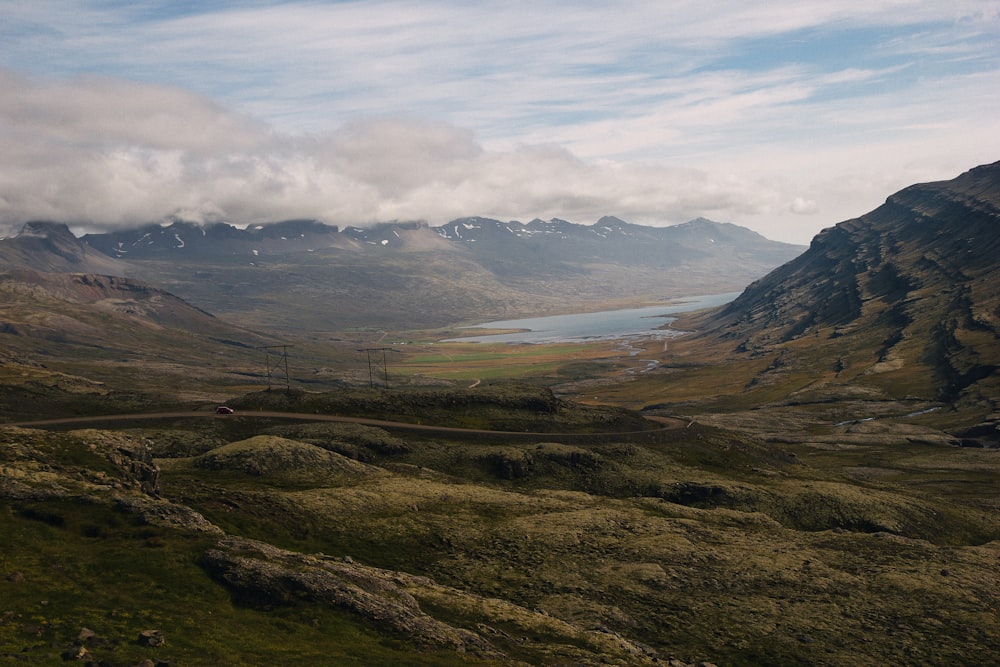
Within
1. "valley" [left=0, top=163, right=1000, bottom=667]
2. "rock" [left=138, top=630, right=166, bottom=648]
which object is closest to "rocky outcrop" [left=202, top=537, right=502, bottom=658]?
"valley" [left=0, top=163, right=1000, bottom=667]

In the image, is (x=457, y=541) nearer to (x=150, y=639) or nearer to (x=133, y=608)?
(x=133, y=608)

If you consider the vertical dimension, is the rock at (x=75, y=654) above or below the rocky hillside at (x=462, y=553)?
above

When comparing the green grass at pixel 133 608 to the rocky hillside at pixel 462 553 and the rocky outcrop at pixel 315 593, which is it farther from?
the rocky outcrop at pixel 315 593

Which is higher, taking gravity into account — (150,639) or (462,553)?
(150,639)

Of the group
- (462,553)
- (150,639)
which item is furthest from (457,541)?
(150,639)

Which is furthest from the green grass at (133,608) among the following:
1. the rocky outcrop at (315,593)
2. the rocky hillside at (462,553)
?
the rocky outcrop at (315,593)

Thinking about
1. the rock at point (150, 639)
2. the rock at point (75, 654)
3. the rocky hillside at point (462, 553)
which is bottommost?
the rocky hillside at point (462, 553)

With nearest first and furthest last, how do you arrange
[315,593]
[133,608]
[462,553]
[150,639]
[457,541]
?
[150,639] < [133,608] < [315,593] < [462,553] < [457,541]

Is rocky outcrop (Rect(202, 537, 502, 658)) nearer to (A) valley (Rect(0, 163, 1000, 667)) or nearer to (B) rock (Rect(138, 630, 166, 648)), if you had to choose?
(A) valley (Rect(0, 163, 1000, 667))

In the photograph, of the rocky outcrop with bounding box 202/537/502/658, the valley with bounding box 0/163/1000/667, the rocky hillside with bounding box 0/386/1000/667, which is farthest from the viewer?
the rocky outcrop with bounding box 202/537/502/658

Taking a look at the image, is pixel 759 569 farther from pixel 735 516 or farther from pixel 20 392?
pixel 20 392

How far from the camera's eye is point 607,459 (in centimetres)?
11144

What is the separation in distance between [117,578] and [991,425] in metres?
204

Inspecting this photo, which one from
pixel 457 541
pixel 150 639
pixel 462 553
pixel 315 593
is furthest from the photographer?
pixel 457 541
